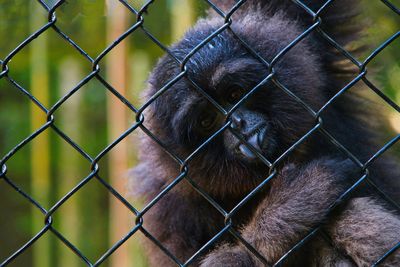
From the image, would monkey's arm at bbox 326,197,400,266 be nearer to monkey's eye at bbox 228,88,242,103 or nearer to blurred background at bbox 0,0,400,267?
monkey's eye at bbox 228,88,242,103

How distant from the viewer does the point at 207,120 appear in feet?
12.0

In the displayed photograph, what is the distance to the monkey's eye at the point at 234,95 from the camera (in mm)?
3591

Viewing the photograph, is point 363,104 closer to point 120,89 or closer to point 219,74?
point 219,74

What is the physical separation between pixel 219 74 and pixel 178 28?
254cm

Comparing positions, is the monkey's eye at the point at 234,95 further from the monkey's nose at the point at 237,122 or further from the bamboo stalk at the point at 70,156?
the bamboo stalk at the point at 70,156

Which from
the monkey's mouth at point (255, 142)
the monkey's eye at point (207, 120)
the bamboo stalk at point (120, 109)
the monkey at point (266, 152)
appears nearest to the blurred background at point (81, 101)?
the bamboo stalk at point (120, 109)

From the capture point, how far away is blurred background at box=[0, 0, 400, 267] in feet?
15.9

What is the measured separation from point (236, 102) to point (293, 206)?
37.8 inches

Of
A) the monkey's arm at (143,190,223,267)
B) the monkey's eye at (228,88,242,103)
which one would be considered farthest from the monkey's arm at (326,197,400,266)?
the monkey's arm at (143,190,223,267)

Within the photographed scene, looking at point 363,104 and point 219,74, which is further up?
point 219,74

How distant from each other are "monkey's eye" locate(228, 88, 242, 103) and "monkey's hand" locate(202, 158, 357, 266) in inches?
27.3

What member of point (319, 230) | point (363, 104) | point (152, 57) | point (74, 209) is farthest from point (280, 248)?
point (74, 209)

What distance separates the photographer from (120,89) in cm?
608

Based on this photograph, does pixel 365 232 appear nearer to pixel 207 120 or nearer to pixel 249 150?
pixel 249 150
